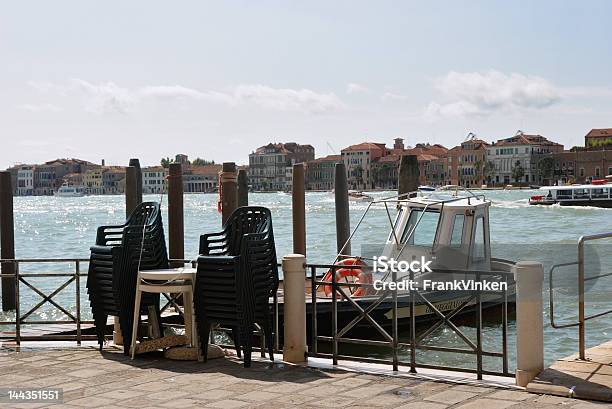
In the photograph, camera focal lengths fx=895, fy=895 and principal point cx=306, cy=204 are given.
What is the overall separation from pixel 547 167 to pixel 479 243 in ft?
539

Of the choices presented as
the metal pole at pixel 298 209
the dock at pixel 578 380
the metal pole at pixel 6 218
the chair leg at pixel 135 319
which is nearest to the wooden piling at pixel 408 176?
the metal pole at pixel 298 209

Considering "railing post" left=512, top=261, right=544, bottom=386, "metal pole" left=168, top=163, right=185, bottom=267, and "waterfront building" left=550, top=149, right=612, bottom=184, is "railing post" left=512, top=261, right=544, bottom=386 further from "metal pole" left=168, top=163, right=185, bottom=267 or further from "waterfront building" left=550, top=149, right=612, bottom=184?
"waterfront building" left=550, top=149, right=612, bottom=184

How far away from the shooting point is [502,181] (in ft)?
612

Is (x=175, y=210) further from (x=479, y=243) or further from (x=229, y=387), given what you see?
(x=229, y=387)

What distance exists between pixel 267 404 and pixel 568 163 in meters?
175

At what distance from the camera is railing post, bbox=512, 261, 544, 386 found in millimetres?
6812

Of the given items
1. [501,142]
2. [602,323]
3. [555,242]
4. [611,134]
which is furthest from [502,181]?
[602,323]

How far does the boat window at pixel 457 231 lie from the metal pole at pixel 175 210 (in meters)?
5.02

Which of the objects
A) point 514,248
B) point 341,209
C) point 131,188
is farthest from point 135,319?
point 514,248

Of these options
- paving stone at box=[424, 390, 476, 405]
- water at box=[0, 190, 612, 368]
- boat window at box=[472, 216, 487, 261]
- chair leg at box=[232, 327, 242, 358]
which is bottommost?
water at box=[0, 190, 612, 368]

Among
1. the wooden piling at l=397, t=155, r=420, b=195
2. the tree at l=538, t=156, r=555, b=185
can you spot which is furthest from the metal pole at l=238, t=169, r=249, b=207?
the tree at l=538, t=156, r=555, b=185

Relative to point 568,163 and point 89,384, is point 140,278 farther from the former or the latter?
point 568,163

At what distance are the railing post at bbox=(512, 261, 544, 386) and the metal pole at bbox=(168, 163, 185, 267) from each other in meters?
10.3

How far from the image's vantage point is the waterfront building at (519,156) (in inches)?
7077
